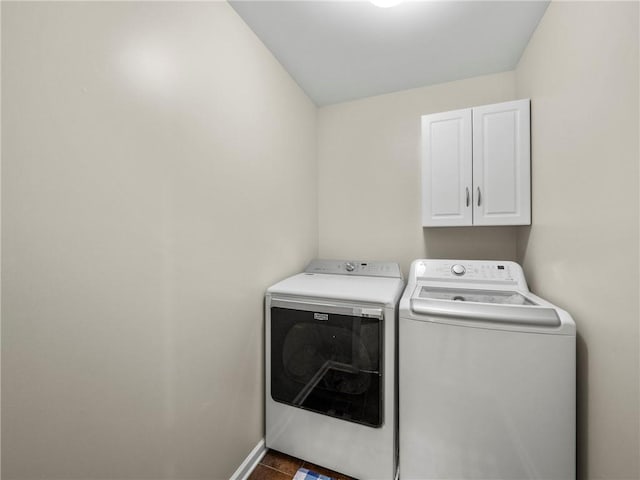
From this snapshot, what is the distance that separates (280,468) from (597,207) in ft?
6.30

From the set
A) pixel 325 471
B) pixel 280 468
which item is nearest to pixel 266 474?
pixel 280 468

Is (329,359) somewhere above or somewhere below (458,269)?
below

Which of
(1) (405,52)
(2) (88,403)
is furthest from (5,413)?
(1) (405,52)

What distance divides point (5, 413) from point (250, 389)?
0.99 metres

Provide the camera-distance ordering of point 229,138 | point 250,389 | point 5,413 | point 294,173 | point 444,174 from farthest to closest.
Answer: point 294,173 < point 444,174 < point 250,389 < point 229,138 < point 5,413

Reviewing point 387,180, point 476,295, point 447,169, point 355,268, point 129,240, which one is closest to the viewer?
point 129,240

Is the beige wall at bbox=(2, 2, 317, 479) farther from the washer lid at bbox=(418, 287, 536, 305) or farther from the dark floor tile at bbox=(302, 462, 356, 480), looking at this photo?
the washer lid at bbox=(418, 287, 536, 305)

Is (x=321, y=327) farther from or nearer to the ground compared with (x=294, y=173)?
nearer to the ground

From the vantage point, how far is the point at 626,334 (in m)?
0.80

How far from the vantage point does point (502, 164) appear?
1.58 metres

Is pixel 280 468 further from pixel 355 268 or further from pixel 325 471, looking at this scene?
pixel 355 268

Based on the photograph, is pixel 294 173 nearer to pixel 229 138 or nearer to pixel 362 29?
pixel 229 138

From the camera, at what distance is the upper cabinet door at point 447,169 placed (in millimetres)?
1658

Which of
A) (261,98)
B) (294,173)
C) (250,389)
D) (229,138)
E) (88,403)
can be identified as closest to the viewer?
(88,403)
